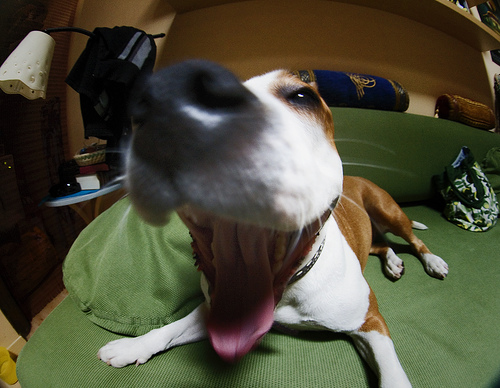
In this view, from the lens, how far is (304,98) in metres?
0.54

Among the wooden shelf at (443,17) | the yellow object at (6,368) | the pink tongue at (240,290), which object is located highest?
the wooden shelf at (443,17)

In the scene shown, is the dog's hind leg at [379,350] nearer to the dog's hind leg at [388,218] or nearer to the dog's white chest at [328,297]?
the dog's white chest at [328,297]

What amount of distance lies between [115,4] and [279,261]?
132cm

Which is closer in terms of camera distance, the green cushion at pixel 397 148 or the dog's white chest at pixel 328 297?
the dog's white chest at pixel 328 297

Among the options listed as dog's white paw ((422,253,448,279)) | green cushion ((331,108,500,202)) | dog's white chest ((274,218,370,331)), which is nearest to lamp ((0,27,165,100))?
dog's white chest ((274,218,370,331))

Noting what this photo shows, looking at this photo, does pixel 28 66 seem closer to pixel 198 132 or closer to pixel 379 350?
pixel 198 132

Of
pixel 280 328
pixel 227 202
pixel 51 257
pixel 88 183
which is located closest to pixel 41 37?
pixel 88 183

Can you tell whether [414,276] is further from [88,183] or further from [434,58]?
[434,58]

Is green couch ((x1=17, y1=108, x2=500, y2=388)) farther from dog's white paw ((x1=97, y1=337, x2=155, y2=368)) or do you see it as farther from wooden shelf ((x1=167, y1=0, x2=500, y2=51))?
wooden shelf ((x1=167, y1=0, x2=500, y2=51))

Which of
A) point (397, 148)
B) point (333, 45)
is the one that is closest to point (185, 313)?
point (397, 148)

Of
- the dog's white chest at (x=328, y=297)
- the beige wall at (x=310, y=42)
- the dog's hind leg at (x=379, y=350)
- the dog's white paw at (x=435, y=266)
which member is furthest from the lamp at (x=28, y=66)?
the dog's white paw at (x=435, y=266)

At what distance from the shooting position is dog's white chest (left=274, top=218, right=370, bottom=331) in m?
0.65

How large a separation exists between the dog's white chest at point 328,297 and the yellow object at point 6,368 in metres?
1.56

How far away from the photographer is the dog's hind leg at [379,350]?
0.64 metres
